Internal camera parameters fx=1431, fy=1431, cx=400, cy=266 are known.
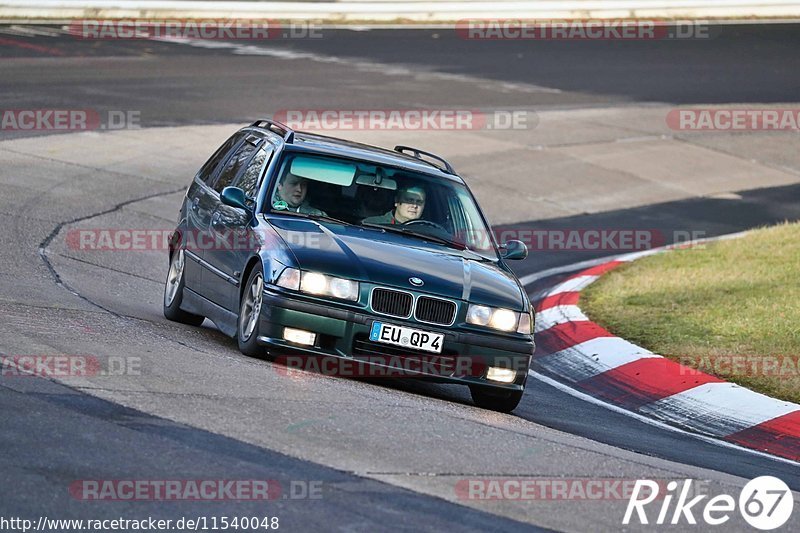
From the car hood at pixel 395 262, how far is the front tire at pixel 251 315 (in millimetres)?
310

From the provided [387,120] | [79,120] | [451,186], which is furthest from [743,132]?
[451,186]

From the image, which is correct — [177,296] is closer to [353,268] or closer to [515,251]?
[353,268]

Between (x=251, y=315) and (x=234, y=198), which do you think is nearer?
(x=251, y=315)

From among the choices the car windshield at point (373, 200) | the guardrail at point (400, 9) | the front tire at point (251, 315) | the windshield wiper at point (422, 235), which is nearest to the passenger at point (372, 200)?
Result: the car windshield at point (373, 200)

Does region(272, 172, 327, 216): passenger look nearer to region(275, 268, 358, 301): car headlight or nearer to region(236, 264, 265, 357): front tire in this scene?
region(236, 264, 265, 357): front tire

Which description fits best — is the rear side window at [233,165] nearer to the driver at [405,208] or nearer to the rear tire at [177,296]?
the rear tire at [177,296]

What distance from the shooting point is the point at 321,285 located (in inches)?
342

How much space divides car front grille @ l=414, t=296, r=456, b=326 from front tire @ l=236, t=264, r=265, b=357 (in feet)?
3.24

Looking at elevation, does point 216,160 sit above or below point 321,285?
above

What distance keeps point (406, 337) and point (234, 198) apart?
1.83 m

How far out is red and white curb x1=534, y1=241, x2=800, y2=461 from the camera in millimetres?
9508

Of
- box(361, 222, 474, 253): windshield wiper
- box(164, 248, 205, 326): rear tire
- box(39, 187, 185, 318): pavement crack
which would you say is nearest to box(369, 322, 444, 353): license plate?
box(361, 222, 474, 253): windshield wiper

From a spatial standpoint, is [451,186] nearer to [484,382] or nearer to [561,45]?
[484,382]

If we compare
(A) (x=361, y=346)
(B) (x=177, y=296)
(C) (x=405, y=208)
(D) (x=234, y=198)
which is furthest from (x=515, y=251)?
(B) (x=177, y=296)
